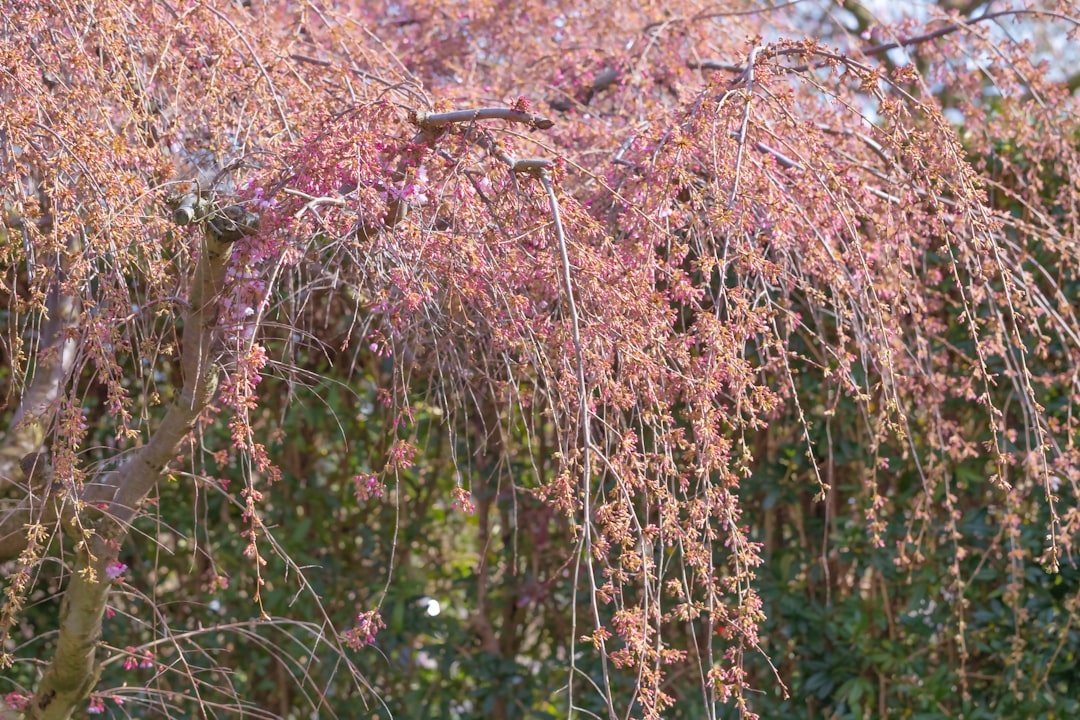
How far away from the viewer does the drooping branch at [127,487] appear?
5.52ft

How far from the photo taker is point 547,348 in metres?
1.79

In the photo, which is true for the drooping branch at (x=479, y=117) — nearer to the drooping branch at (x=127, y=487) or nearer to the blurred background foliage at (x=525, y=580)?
the drooping branch at (x=127, y=487)

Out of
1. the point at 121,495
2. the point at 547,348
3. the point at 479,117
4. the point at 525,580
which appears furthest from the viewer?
the point at 525,580

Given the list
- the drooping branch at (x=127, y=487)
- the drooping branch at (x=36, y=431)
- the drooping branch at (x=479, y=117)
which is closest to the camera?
the drooping branch at (x=479, y=117)

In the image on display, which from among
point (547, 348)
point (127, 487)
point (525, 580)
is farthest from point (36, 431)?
point (525, 580)

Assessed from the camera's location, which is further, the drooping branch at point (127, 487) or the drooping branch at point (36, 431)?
the drooping branch at point (36, 431)

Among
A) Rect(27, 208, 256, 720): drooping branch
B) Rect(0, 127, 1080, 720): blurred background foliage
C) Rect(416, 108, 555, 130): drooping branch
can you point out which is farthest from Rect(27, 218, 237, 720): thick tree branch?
Rect(0, 127, 1080, 720): blurred background foliage

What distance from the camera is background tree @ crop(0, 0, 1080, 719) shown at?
1609mm

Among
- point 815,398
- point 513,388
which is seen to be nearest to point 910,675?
point 815,398

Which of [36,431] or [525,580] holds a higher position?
[525,580]

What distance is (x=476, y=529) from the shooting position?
4.04 meters

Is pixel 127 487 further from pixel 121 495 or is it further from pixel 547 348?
pixel 547 348

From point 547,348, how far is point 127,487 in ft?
2.63

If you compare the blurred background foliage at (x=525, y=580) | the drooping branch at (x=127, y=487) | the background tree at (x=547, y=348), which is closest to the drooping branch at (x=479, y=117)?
the background tree at (x=547, y=348)
